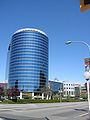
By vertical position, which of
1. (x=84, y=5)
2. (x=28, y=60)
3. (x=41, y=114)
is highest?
(x=28, y=60)

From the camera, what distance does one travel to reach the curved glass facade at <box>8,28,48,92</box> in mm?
156500

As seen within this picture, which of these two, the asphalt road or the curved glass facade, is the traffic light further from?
the curved glass facade

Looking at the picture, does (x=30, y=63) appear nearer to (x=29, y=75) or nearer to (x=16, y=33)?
(x=29, y=75)

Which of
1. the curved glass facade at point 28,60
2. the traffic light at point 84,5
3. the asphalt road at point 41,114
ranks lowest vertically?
the asphalt road at point 41,114

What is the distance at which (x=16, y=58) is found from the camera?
162m

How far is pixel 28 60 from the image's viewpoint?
158250 mm

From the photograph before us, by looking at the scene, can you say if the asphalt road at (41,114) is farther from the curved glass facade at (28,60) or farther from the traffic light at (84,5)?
the curved glass facade at (28,60)

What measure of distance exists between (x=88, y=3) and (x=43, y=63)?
523 ft

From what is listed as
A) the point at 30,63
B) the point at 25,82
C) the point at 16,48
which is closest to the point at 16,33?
the point at 16,48

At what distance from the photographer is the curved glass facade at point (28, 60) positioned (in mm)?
156500

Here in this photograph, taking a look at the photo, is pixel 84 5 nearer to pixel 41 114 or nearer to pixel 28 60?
pixel 41 114

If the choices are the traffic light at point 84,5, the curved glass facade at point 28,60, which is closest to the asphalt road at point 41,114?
the traffic light at point 84,5

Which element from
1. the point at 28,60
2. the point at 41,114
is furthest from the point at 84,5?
the point at 28,60

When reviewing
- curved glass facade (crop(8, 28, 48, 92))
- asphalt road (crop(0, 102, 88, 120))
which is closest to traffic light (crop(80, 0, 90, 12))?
asphalt road (crop(0, 102, 88, 120))
